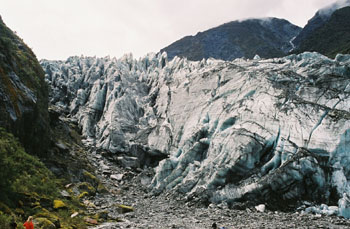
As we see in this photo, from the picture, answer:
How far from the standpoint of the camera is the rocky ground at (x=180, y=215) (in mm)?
22719

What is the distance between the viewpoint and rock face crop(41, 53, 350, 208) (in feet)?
101

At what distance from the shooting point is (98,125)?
72312mm

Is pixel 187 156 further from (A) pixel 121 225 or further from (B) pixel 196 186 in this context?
(A) pixel 121 225

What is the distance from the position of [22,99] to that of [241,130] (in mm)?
26859

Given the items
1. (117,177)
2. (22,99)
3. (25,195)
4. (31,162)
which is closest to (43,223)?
(25,195)

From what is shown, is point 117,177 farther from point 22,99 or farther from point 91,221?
point 91,221

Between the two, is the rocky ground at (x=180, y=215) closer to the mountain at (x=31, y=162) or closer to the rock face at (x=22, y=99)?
the mountain at (x=31, y=162)

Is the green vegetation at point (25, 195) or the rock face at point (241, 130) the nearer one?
the green vegetation at point (25, 195)

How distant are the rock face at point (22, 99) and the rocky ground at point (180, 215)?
33.4 ft

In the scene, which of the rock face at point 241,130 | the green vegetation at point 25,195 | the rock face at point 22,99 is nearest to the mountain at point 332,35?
the rock face at point 241,130

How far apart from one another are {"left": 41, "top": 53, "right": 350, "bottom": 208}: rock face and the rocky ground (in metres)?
2.46

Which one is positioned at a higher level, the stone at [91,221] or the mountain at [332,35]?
the mountain at [332,35]

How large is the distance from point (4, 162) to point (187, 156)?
27.6 m

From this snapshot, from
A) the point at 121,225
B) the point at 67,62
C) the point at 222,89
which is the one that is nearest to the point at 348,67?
the point at 222,89
